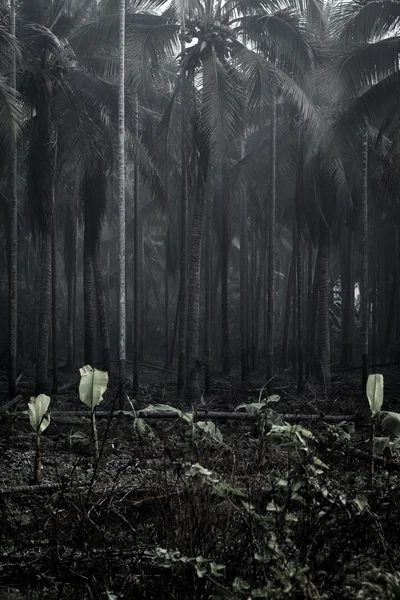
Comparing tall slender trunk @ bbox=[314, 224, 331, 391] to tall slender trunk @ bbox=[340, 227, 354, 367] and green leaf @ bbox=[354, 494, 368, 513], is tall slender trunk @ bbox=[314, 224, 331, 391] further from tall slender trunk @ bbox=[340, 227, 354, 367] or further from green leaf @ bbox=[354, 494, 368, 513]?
green leaf @ bbox=[354, 494, 368, 513]

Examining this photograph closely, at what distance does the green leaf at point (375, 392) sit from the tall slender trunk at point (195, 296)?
928 centimetres

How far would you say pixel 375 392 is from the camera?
19.8 feet

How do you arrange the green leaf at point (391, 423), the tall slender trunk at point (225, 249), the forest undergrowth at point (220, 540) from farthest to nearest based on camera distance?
the tall slender trunk at point (225, 249) → the green leaf at point (391, 423) → the forest undergrowth at point (220, 540)

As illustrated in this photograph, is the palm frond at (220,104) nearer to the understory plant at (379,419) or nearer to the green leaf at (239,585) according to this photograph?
the understory plant at (379,419)

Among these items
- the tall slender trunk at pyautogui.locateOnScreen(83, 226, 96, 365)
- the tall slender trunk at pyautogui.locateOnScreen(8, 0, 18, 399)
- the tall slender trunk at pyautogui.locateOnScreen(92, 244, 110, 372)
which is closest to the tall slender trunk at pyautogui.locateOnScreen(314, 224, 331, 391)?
the tall slender trunk at pyautogui.locateOnScreen(92, 244, 110, 372)

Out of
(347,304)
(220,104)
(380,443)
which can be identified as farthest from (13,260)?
(347,304)

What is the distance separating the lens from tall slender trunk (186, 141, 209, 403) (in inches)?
607

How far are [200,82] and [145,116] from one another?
394cm

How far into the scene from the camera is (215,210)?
25.7 metres

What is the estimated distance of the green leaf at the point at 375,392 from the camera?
5988 millimetres

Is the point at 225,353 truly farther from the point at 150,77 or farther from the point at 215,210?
the point at 150,77

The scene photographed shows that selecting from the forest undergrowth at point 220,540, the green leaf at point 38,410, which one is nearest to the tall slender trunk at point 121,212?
the green leaf at point 38,410

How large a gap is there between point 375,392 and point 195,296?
10058 millimetres

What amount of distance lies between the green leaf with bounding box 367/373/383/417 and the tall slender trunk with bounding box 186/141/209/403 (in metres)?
9.28
